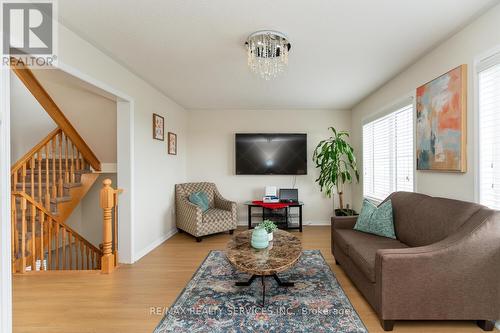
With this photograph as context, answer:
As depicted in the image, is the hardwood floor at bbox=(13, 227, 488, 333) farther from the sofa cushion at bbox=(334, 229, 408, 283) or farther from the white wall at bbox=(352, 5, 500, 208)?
the white wall at bbox=(352, 5, 500, 208)

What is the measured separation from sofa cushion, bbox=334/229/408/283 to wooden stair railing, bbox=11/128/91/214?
386 centimetres

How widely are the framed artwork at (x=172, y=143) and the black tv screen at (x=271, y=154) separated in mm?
1261

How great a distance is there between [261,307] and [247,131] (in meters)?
3.68

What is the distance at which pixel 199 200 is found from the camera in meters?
4.44

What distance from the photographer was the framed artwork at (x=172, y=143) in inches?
171

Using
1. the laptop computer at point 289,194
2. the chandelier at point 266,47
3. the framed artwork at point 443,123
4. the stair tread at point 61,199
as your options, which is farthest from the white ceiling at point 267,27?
the laptop computer at point 289,194

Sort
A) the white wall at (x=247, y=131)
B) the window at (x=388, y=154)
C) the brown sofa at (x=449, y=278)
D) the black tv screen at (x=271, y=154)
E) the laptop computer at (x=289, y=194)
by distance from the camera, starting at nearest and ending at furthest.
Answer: the brown sofa at (x=449, y=278) < the window at (x=388, y=154) < the laptop computer at (x=289, y=194) < the black tv screen at (x=271, y=154) < the white wall at (x=247, y=131)

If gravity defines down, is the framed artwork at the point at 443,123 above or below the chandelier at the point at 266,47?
below

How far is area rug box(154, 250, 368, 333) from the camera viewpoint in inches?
73.4

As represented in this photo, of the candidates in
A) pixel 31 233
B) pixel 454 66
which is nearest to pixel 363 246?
pixel 454 66

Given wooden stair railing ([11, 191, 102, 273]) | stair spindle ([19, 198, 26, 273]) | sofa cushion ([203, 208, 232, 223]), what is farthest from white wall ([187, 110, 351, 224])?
stair spindle ([19, 198, 26, 273])

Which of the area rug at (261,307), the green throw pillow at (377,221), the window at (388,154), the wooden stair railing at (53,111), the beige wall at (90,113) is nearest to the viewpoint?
the area rug at (261,307)

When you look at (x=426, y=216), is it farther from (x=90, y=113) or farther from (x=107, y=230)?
(x=90, y=113)

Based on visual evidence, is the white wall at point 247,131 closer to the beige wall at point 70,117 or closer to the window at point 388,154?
the window at point 388,154
